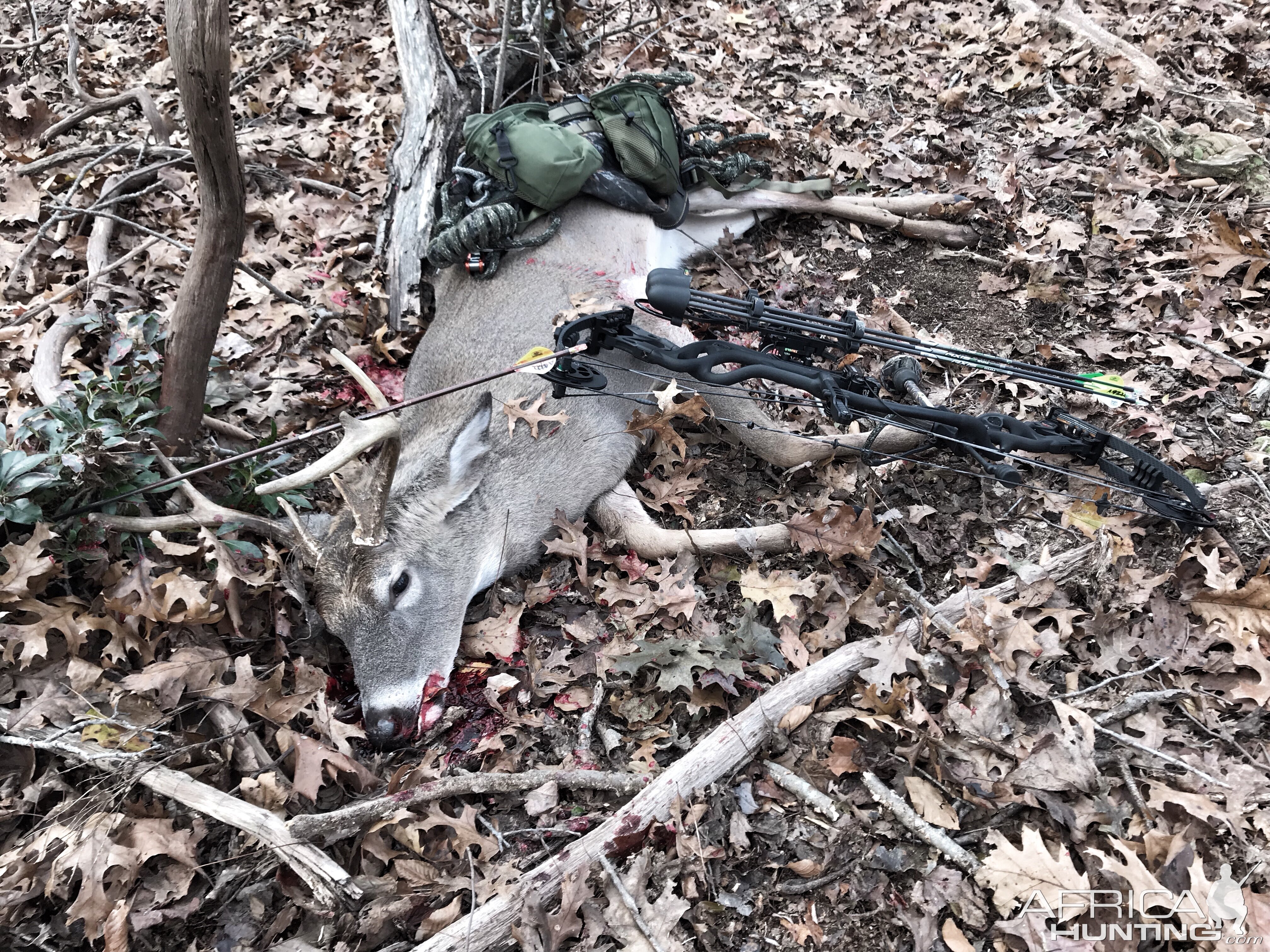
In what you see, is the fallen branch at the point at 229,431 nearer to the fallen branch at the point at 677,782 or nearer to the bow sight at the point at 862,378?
the bow sight at the point at 862,378

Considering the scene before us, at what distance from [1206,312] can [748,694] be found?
13.0ft

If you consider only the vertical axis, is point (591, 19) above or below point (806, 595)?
above

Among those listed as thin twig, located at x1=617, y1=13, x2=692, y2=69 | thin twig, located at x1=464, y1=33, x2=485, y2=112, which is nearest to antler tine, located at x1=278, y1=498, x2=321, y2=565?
thin twig, located at x1=464, y1=33, x2=485, y2=112

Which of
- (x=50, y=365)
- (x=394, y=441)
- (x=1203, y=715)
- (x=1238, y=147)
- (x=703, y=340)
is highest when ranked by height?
(x=50, y=365)

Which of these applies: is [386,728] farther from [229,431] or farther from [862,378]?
[862,378]

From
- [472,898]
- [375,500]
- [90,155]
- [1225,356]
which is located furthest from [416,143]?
[1225,356]

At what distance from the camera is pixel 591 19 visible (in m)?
8.41

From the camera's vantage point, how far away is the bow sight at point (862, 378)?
3.70 m

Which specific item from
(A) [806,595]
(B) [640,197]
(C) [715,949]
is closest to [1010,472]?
(A) [806,595]

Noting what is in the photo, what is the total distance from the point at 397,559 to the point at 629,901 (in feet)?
6.48

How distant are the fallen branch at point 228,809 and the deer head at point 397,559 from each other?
694 mm

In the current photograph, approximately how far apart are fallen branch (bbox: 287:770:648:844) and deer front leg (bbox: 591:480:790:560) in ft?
4.71

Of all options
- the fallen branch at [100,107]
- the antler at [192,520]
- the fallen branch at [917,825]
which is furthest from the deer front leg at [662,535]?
the fallen branch at [100,107]

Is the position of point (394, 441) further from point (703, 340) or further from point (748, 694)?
point (748, 694)
